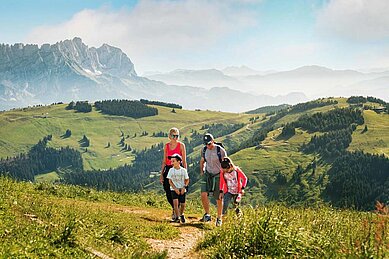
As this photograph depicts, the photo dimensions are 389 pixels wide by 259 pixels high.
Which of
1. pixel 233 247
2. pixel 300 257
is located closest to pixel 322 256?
pixel 300 257

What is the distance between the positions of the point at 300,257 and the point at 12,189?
523 inches

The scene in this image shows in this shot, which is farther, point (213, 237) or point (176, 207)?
point (176, 207)

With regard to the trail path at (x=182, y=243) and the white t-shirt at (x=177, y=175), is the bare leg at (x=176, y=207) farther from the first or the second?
the trail path at (x=182, y=243)

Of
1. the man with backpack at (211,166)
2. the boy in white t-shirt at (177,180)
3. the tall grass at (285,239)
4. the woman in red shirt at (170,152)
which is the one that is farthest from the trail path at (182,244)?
the woman in red shirt at (170,152)

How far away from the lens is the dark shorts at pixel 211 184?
53.8 ft

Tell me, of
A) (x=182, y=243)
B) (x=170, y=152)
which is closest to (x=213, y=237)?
(x=182, y=243)

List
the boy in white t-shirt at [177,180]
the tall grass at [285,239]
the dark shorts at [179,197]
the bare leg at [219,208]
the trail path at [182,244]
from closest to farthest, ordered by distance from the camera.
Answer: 1. the tall grass at [285,239]
2. the trail path at [182,244]
3. the bare leg at [219,208]
4. the boy in white t-shirt at [177,180]
5. the dark shorts at [179,197]

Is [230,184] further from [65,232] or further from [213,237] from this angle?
[65,232]

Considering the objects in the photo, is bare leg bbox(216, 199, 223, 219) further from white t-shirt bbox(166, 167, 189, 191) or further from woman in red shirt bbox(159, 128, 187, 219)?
woman in red shirt bbox(159, 128, 187, 219)

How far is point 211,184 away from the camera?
1656 centimetres

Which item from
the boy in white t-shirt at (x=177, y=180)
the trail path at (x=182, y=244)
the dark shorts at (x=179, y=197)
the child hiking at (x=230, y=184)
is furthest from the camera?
the dark shorts at (x=179, y=197)

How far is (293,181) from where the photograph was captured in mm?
183625

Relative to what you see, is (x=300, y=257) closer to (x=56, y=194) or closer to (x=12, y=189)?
(x=12, y=189)

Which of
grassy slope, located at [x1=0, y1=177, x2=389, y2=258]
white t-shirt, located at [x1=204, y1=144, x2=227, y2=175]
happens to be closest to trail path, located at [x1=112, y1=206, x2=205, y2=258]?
grassy slope, located at [x1=0, y1=177, x2=389, y2=258]
